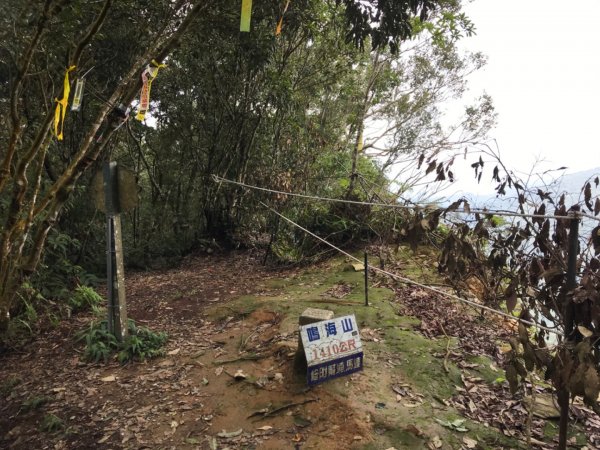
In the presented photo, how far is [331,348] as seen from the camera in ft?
9.63

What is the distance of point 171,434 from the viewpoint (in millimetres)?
2717

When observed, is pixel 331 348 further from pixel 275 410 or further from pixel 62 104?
pixel 62 104

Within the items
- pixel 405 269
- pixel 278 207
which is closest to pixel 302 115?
pixel 278 207

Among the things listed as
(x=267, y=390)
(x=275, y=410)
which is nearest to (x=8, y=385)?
(x=267, y=390)

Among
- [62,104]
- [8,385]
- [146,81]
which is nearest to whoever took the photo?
[62,104]

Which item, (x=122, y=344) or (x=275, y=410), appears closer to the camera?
(x=275, y=410)

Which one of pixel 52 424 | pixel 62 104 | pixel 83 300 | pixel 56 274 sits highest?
pixel 62 104

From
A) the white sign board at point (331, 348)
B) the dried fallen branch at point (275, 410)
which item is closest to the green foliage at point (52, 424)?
the dried fallen branch at point (275, 410)

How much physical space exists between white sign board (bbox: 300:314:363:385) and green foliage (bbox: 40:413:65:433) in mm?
1851

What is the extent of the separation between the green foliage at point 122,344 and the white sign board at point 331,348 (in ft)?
5.75

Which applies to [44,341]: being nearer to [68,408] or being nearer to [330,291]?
[68,408]

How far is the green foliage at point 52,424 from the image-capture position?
284cm

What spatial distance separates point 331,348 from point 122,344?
2221mm

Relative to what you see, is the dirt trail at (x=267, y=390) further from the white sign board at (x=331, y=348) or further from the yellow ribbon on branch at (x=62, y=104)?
the yellow ribbon on branch at (x=62, y=104)
